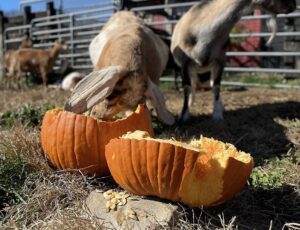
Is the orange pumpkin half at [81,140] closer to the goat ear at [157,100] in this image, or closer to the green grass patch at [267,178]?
the green grass patch at [267,178]

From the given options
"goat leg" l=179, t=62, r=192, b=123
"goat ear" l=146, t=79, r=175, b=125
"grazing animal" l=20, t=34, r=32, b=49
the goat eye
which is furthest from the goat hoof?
"grazing animal" l=20, t=34, r=32, b=49

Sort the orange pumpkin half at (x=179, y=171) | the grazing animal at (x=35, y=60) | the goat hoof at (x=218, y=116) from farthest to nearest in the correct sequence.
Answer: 1. the grazing animal at (x=35, y=60)
2. the goat hoof at (x=218, y=116)
3. the orange pumpkin half at (x=179, y=171)

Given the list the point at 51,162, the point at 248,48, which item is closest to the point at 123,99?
the point at 51,162

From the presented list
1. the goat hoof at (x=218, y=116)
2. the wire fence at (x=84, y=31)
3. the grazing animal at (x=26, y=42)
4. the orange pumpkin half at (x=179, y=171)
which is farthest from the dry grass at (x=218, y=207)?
the grazing animal at (x=26, y=42)

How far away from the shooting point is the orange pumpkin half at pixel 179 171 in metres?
2.85

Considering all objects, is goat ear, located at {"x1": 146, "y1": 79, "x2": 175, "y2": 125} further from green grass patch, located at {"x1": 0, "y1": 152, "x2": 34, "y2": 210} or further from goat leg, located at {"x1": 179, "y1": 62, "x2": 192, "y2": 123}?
green grass patch, located at {"x1": 0, "y1": 152, "x2": 34, "y2": 210}

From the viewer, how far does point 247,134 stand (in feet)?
17.3

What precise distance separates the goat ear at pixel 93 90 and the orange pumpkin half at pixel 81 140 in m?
0.54

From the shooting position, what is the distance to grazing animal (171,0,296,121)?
20.6 ft

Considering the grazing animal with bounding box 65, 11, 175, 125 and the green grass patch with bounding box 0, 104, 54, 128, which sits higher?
the grazing animal with bounding box 65, 11, 175, 125

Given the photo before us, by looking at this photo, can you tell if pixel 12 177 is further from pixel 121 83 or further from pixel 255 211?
pixel 255 211

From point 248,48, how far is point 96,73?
13090mm

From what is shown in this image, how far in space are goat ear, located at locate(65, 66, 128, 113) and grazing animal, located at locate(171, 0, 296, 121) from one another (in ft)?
6.90

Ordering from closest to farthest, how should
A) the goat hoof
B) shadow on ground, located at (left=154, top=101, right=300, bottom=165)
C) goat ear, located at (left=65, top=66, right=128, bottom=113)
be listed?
goat ear, located at (left=65, top=66, right=128, bottom=113) → shadow on ground, located at (left=154, top=101, right=300, bottom=165) → the goat hoof
